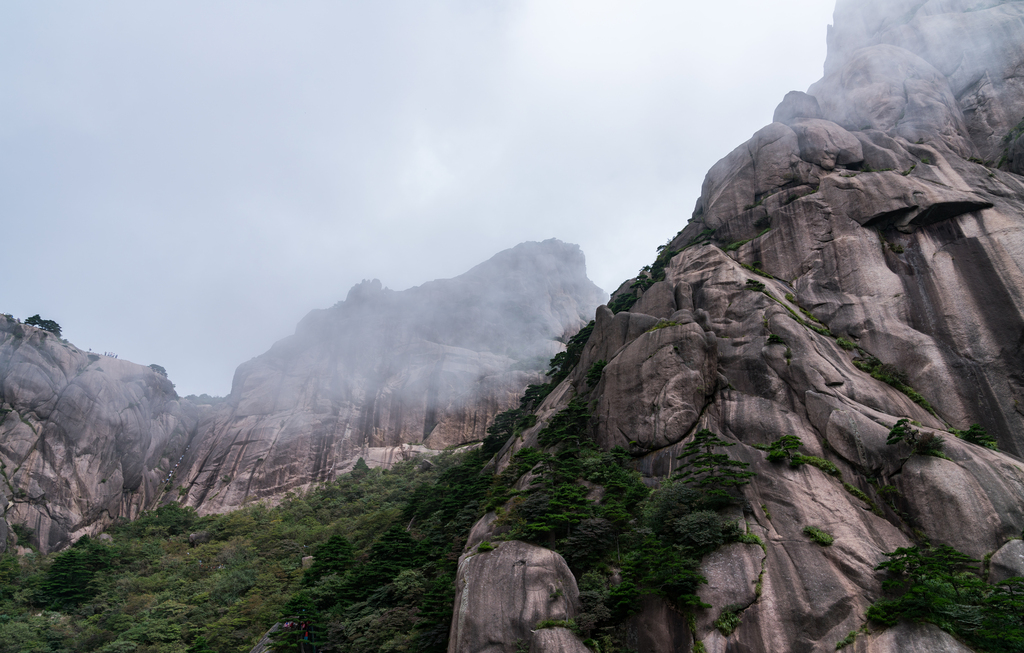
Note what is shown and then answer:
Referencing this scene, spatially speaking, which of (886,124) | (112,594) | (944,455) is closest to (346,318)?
(112,594)

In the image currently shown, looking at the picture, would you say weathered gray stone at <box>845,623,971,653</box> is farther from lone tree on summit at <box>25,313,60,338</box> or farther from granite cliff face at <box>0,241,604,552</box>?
lone tree on summit at <box>25,313,60,338</box>

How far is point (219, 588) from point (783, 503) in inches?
1476

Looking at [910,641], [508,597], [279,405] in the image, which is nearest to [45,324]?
[279,405]

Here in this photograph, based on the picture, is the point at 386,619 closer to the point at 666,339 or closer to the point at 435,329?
the point at 666,339

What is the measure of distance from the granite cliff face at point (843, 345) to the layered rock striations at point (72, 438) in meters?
46.8

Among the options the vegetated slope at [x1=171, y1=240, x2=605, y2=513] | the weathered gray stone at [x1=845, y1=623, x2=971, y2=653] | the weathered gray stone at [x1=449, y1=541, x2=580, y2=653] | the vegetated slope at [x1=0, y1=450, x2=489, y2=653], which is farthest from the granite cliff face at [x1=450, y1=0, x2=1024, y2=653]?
the vegetated slope at [x1=171, y1=240, x2=605, y2=513]

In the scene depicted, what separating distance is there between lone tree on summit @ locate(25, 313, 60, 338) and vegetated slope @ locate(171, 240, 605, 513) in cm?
2029

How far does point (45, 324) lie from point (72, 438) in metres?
17.1

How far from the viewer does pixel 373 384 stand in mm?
80438

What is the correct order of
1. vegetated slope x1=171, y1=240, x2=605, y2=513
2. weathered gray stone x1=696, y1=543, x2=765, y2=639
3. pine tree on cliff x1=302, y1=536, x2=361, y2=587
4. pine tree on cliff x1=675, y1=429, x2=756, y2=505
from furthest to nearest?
vegetated slope x1=171, y1=240, x2=605, y2=513
pine tree on cliff x1=302, y1=536, x2=361, y2=587
pine tree on cliff x1=675, y1=429, x2=756, y2=505
weathered gray stone x1=696, y1=543, x2=765, y2=639

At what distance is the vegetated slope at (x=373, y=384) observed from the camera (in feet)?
225

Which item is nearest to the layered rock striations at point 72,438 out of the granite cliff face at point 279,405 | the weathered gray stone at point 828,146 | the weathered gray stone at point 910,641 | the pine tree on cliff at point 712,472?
the granite cliff face at point 279,405

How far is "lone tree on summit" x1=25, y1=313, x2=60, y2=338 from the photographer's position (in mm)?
64200

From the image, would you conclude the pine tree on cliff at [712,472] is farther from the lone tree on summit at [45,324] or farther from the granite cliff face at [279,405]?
the lone tree on summit at [45,324]
